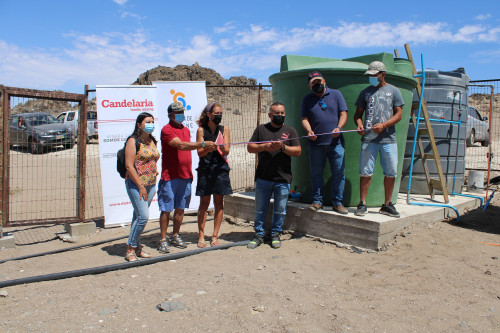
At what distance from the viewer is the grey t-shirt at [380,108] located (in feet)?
16.0

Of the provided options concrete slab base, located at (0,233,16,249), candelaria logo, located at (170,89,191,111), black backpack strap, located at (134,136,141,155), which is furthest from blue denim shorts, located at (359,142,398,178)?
concrete slab base, located at (0,233,16,249)

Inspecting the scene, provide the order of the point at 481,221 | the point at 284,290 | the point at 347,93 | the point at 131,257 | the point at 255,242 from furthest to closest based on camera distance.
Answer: the point at 481,221 < the point at 347,93 < the point at 255,242 < the point at 131,257 < the point at 284,290

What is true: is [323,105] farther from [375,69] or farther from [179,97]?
[179,97]

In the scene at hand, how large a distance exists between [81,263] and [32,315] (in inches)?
63.8

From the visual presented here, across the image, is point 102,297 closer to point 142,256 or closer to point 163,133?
point 142,256

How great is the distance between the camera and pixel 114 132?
21.6ft

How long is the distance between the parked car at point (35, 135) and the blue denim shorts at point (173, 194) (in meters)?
2.56

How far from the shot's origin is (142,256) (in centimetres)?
483

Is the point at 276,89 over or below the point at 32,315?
over

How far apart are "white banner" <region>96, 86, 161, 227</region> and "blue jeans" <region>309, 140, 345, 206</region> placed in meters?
3.13

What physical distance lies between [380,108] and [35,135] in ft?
17.6

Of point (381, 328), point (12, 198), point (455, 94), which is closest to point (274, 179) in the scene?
point (381, 328)

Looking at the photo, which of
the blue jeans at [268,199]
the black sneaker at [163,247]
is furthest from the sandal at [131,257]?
the blue jeans at [268,199]

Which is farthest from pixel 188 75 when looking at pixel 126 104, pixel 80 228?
pixel 80 228
